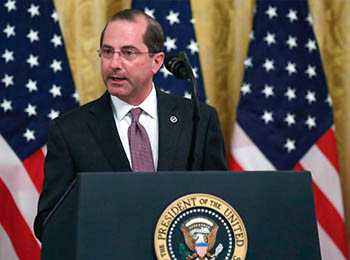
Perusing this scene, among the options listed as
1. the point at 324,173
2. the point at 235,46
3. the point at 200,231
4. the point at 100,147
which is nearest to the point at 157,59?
the point at 100,147

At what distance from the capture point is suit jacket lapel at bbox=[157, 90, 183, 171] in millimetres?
2008

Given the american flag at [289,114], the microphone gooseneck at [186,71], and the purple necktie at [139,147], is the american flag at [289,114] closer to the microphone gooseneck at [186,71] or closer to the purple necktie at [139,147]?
the purple necktie at [139,147]

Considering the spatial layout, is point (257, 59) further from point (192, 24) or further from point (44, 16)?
point (44, 16)

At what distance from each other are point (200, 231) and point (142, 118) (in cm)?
83

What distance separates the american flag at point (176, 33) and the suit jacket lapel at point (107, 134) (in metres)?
1.43

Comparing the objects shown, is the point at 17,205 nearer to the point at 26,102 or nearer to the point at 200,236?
the point at 26,102

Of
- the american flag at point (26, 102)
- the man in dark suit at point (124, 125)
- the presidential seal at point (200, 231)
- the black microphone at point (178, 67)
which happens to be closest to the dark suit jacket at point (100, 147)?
the man in dark suit at point (124, 125)

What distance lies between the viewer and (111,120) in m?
2.08

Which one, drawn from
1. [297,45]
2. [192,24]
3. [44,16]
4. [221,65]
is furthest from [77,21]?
[297,45]

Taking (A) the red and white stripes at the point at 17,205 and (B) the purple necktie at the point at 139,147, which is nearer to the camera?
(B) the purple necktie at the point at 139,147

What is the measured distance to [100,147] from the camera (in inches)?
80.0

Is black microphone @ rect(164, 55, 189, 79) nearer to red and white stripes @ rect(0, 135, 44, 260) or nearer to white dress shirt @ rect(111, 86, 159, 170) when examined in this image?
white dress shirt @ rect(111, 86, 159, 170)

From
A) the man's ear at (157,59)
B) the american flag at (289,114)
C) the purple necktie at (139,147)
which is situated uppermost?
the american flag at (289,114)

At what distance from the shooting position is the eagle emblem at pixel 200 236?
4.58 ft
